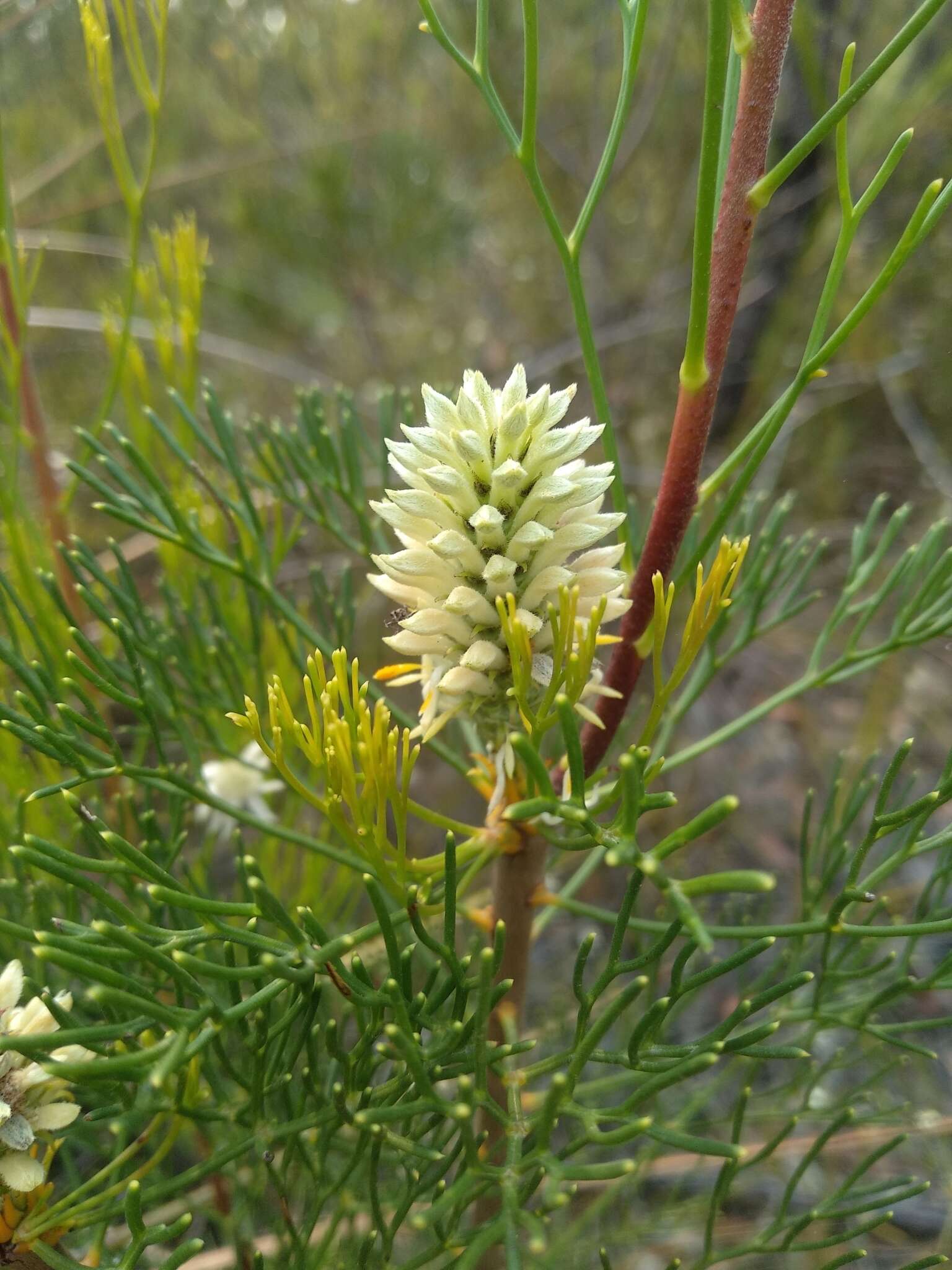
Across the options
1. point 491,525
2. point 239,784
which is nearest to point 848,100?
point 491,525

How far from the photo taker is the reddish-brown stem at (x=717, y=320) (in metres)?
0.40

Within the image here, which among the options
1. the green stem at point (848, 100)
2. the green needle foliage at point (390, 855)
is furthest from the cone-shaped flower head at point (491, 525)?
the green stem at point (848, 100)

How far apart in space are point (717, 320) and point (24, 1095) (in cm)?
50

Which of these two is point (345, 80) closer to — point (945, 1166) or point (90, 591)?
point (90, 591)

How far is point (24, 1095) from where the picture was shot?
0.42m

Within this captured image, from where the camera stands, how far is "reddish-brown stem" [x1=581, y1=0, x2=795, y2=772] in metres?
0.40

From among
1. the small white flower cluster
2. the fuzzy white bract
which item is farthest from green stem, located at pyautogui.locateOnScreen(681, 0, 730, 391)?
the fuzzy white bract

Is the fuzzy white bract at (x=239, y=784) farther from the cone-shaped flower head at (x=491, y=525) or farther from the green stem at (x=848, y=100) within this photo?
the green stem at (x=848, y=100)

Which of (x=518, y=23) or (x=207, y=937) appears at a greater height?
(x=518, y=23)

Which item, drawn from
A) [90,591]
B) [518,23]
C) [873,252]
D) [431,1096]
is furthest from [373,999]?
[518,23]

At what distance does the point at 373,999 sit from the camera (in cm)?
39

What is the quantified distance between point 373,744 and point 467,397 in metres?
0.18

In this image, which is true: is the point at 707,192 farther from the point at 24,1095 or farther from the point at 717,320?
the point at 24,1095

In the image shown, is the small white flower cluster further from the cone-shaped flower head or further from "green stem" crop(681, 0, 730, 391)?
"green stem" crop(681, 0, 730, 391)
